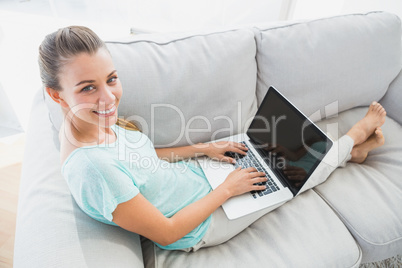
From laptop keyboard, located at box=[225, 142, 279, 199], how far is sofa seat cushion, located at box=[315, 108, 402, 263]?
26 cm

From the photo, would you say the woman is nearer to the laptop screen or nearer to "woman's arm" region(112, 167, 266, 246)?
"woman's arm" region(112, 167, 266, 246)

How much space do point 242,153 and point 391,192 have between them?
2.11 ft

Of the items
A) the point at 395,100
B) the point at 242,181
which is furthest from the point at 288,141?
the point at 395,100

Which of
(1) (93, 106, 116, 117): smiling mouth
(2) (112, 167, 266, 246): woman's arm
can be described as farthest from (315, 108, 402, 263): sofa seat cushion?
(1) (93, 106, 116, 117): smiling mouth

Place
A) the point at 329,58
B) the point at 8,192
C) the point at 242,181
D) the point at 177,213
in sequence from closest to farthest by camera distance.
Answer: the point at 177,213
the point at 242,181
the point at 329,58
the point at 8,192

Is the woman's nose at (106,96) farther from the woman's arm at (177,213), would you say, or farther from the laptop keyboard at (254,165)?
the laptop keyboard at (254,165)

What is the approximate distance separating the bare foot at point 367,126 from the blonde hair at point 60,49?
3.85 feet

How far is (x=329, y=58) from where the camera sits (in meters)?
1.19

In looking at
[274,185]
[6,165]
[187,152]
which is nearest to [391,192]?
[274,185]

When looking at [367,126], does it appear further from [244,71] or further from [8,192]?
[8,192]

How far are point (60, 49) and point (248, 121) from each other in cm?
84

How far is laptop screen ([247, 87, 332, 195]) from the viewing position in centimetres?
85

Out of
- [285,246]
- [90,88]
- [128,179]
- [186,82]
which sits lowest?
[285,246]

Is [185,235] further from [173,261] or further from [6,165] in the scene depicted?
[6,165]
